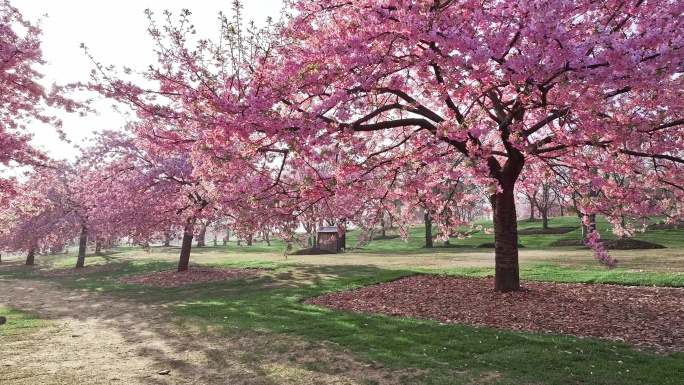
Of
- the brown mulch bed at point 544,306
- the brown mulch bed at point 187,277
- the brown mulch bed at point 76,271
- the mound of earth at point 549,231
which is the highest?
the mound of earth at point 549,231

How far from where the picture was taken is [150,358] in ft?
25.7

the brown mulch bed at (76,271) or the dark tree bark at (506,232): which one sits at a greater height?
the dark tree bark at (506,232)

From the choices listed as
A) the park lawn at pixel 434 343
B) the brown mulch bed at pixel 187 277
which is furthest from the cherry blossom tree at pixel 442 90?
the brown mulch bed at pixel 187 277

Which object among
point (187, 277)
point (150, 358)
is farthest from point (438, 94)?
point (187, 277)

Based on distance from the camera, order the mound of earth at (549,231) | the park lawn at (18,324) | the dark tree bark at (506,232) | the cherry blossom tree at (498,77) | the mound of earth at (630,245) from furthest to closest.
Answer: the mound of earth at (549,231), the mound of earth at (630,245), the dark tree bark at (506,232), the park lawn at (18,324), the cherry blossom tree at (498,77)

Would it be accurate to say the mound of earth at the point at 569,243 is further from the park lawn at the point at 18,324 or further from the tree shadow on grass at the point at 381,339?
the park lawn at the point at 18,324

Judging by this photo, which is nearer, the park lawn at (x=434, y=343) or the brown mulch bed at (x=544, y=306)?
the park lawn at (x=434, y=343)

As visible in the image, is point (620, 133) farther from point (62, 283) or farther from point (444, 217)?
point (62, 283)

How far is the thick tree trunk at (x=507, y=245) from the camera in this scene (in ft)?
41.5

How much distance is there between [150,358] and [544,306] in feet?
30.5

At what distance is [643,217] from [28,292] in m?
24.7

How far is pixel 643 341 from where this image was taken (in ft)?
25.4

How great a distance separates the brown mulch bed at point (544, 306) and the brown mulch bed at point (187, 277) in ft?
31.5

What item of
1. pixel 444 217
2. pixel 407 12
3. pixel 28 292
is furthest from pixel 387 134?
pixel 28 292
